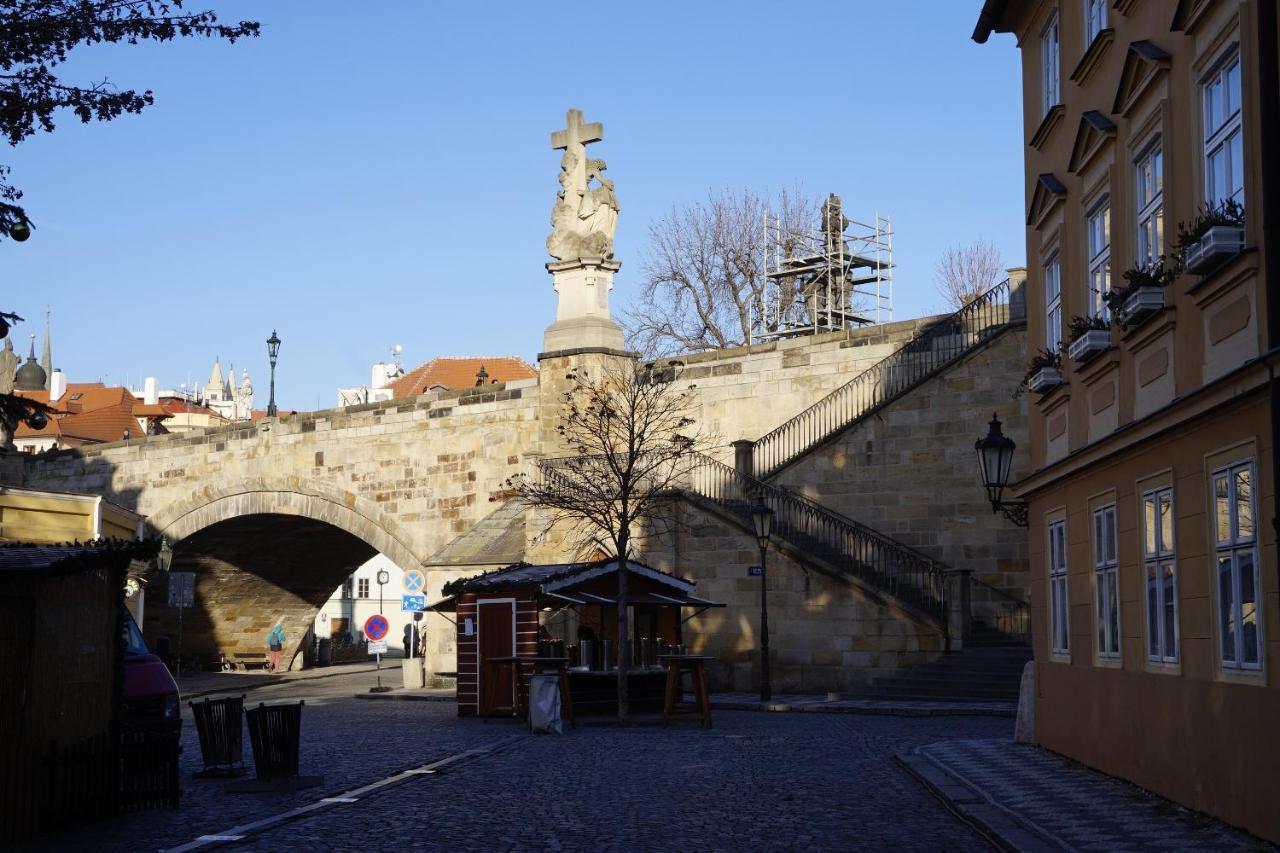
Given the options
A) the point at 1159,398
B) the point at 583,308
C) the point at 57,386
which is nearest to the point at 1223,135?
the point at 1159,398

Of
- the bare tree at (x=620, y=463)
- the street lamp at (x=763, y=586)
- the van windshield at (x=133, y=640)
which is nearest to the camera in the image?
the van windshield at (x=133, y=640)

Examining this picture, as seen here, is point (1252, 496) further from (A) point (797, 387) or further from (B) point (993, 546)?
(A) point (797, 387)

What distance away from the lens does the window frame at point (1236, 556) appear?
379 inches

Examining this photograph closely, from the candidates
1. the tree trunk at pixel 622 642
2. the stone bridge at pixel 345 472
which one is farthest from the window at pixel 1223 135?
the stone bridge at pixel 345 472

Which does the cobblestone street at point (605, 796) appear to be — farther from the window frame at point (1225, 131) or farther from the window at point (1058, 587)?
the window frame at point (1225, 131)

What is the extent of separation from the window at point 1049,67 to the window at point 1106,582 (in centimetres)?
467

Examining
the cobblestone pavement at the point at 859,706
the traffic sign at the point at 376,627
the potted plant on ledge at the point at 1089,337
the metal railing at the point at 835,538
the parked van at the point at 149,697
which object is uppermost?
the potted plant on ledge at the point at 1089,337

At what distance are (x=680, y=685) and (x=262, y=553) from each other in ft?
86.5

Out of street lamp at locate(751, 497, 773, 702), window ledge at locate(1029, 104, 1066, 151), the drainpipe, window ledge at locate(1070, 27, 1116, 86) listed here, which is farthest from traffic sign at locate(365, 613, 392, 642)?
the drainpipe

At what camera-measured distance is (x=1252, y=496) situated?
31.8ft

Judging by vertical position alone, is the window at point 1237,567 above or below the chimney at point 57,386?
below

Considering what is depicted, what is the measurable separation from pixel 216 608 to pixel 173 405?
231ft

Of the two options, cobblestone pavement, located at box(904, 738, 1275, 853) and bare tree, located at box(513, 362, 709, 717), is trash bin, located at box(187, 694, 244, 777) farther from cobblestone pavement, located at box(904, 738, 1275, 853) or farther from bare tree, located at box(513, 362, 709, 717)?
bare tree, located at box(513, 362, 709, 717)

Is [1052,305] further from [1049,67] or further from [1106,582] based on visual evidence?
[1106,582]
